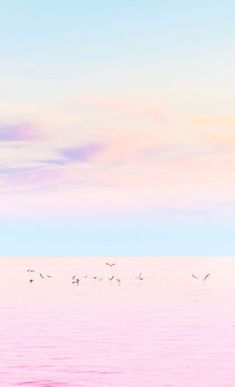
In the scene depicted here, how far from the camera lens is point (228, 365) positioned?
38594 millimetres

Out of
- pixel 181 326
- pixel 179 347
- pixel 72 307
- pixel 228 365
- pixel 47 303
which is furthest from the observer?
pixel 47 303

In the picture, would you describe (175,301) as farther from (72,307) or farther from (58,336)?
(58,336)

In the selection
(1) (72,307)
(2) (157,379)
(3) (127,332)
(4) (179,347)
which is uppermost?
(1) (72,307)

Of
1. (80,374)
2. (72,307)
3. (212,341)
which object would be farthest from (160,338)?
(72,307)

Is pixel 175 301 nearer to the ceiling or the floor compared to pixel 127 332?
nearer to the ceiling

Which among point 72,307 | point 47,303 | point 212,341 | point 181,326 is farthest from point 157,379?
point 47,303

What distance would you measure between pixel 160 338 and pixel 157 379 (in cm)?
1506

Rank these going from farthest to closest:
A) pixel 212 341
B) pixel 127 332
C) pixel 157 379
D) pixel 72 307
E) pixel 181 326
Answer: pixel 72 307 < pixel 181 326 < pixel 127 332 < pixel 212 341 < pixel 157 379

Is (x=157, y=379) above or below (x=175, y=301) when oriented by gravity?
below

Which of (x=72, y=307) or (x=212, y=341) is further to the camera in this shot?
(x=72, y=307)

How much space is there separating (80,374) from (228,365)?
7373mm

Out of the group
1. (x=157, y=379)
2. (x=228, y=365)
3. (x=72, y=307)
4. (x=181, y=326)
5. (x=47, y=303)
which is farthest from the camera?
(x=47, y=303)

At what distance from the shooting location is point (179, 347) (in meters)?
44.4

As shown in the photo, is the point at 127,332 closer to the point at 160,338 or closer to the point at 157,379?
the point at 160,338
